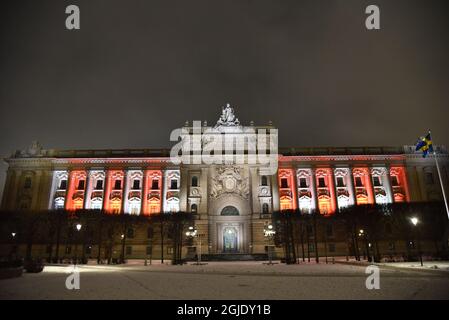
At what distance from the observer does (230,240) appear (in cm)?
5856

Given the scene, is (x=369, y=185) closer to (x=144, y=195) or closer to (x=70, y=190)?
(x=144, y=195)

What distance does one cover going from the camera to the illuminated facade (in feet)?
199

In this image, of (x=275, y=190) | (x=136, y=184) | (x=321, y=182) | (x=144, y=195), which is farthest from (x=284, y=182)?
(x=136, y=184)

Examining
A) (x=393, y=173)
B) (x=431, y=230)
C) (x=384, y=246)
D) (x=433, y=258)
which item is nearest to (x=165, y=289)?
(x=433, y=258)

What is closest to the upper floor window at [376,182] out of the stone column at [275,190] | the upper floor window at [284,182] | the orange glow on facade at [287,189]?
the orange glow on facade at [287,189]

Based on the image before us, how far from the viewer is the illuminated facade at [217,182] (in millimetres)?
60594

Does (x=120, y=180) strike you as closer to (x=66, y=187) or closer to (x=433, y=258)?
(x=66, y=187)

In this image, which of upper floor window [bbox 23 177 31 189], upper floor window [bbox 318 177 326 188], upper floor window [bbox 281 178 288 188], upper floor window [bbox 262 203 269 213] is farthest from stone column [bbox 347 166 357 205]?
upper floor window [bbox 23 177 31 189]

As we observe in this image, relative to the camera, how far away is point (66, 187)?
212ft

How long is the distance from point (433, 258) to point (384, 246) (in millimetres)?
22050

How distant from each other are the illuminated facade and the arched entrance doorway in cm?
28

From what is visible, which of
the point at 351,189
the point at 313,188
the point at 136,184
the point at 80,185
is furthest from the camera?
the point at 136,184

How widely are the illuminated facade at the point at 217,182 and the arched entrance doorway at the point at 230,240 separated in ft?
0.91

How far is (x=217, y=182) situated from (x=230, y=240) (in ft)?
38.8
